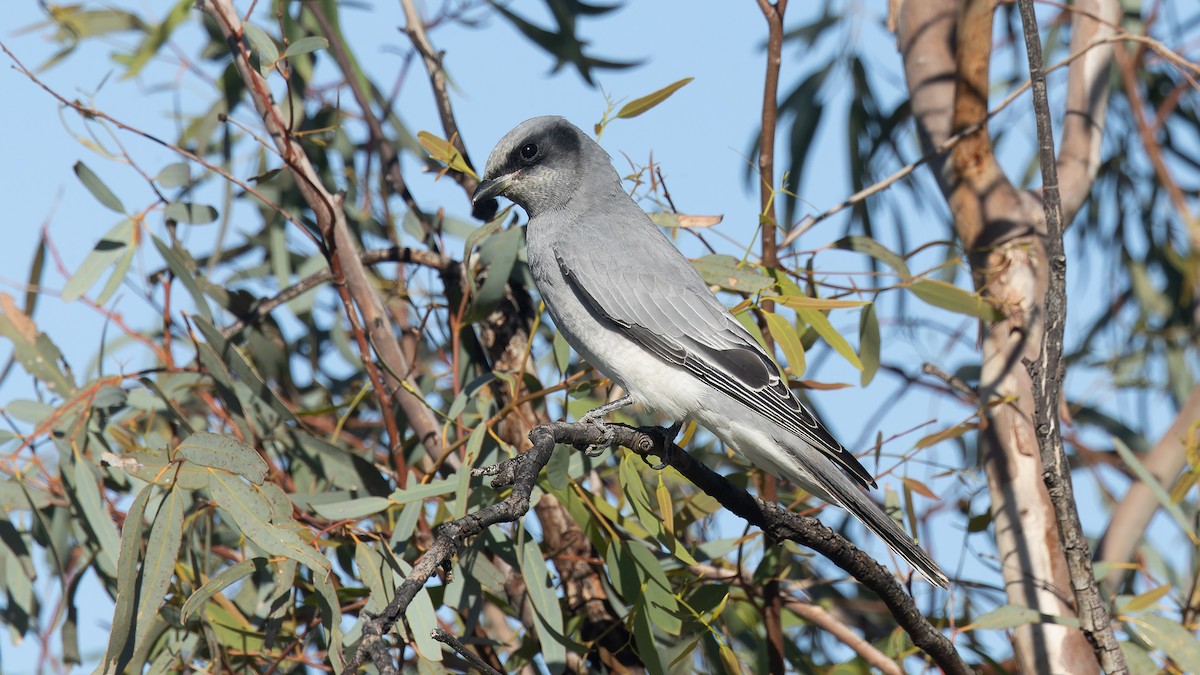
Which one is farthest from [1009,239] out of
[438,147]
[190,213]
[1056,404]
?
[190,213]

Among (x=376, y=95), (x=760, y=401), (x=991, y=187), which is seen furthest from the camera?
(x=376, y=95)

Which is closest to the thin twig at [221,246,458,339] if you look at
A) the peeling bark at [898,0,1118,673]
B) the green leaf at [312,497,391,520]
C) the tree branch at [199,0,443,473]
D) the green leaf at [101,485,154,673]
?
the tree branch at [199,0,443,473]

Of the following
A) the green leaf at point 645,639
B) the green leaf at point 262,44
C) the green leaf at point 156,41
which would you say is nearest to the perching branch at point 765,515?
the green leaf at point 645,639

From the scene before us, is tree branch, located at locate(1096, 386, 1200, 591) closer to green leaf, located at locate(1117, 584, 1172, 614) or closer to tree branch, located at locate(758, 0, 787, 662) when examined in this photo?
green leaf, located at locate(1117, 584, 1172, 614)

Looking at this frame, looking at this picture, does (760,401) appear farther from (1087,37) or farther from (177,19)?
(177,19)

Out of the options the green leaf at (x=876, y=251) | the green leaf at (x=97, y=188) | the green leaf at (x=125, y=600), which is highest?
the green leaf at (x=876, y=251)

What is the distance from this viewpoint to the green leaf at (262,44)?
259 cm

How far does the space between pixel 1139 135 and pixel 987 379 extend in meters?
2.17

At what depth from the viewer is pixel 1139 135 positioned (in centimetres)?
468

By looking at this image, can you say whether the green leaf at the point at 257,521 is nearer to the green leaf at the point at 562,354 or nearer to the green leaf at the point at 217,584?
the green leaf at the point at 217,584

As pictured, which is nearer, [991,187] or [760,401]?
[760,401]

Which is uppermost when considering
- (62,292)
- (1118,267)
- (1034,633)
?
(1118,267)

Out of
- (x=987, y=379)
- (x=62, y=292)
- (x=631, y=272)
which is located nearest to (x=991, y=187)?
(x=987, y=379)

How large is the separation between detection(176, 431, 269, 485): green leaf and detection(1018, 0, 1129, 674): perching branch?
145 centimetres
